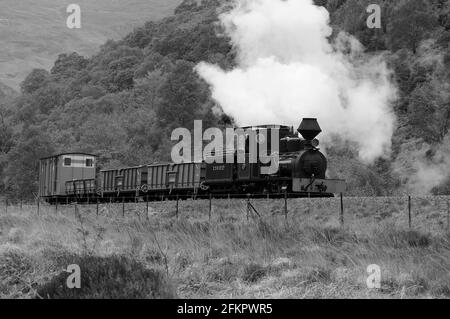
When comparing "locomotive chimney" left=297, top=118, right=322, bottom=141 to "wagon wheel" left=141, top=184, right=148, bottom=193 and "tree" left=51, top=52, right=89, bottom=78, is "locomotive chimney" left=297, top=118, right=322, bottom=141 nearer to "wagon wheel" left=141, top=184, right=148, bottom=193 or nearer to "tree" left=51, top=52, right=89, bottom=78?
"wagon wheel" left=141, top=184, right=148, bottom=193

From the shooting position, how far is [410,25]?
2335 inches

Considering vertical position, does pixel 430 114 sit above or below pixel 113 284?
above

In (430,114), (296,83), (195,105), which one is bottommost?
(430,114)

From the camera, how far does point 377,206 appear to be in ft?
67.8

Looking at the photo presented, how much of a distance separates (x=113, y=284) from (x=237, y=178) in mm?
18920

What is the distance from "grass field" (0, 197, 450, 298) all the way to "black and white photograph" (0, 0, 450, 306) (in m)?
0.05

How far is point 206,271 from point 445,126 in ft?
119

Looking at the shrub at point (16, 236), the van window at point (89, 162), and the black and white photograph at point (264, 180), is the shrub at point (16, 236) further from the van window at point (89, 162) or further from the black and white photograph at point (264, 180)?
the van window at point (89, 162)

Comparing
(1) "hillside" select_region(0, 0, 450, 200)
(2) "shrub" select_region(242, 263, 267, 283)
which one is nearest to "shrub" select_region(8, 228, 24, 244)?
(2) "shrub" select_region(242, 263, 267, 283)

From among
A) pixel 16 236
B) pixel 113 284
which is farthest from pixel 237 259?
pixel 16 236

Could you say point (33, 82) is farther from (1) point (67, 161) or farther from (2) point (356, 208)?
(2) point (356, 208)

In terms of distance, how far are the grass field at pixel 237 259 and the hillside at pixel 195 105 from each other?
1843 cm

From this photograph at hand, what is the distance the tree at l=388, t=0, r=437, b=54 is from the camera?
194 ft

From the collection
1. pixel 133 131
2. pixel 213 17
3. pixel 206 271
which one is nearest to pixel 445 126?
pixel 206 271
